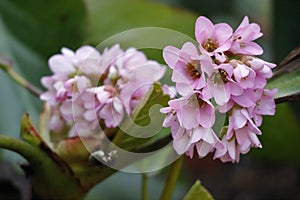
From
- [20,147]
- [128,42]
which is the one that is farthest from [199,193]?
[128,42]

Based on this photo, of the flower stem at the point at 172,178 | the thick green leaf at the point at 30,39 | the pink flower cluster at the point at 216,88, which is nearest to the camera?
the pink flower cluster at the point at 216,88

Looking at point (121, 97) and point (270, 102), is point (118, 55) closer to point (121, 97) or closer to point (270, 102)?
point (121, 97)

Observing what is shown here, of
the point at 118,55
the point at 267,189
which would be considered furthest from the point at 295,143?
the point at 118,55

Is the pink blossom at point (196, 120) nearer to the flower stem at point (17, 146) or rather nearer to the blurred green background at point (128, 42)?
the flower stem at point (17, 146)

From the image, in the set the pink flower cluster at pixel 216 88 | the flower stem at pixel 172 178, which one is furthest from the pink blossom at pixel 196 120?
the flower stem at pixel 172 178

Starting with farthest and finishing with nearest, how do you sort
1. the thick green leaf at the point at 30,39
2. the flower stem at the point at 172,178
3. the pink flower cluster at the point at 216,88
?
the thick green leaf at the point at 30,39
the flower stem at the point at 172,178
the pink flower cluster at the point at 216,88

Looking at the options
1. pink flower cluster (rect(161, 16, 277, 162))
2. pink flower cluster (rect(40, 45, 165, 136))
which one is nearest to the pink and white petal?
pink flower cluster (rect(161, 16, 277, 162))
